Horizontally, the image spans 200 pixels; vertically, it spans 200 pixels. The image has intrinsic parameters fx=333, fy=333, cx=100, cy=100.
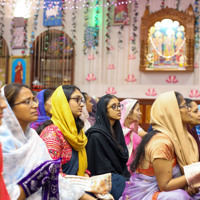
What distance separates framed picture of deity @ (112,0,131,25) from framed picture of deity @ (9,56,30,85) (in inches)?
111

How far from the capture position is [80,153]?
2.65 m

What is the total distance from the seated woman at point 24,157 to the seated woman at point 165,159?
20.5 inches

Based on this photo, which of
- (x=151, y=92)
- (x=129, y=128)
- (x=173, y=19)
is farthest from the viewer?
(x=173, y=19)

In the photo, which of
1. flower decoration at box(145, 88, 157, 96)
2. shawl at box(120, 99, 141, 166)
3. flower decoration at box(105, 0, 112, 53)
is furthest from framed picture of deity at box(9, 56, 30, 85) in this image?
shawl at box(120, 99, 141, 166)

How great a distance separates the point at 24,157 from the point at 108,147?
1.34 metres

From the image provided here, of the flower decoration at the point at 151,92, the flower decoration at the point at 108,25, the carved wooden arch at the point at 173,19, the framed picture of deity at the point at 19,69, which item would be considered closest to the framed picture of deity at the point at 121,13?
the flower decoration at the point at 108,25

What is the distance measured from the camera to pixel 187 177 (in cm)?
207

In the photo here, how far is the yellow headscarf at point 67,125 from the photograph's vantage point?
8.38ft

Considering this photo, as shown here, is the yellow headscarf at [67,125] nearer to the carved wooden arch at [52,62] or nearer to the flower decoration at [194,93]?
the flower decoration at [194,93]


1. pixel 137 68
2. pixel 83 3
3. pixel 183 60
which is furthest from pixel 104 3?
pixel 183 60

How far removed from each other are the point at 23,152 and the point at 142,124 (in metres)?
6.03

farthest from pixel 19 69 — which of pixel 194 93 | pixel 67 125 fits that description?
pixel 67 125

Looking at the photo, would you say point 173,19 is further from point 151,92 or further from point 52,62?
point 52,62

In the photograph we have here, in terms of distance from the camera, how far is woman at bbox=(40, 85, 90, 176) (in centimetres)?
247
